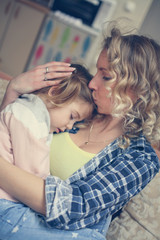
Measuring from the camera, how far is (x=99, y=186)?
1.08 metres

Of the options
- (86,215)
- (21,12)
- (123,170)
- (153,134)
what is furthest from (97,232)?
(21,12)

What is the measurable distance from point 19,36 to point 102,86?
327 centimetres

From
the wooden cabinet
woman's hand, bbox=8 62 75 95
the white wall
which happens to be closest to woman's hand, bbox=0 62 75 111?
woman's hand, bbox=8 62 75 95

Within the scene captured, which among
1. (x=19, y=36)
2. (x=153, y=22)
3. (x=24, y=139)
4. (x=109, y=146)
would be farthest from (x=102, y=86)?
(x=153, y=22)

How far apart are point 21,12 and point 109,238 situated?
136 inches

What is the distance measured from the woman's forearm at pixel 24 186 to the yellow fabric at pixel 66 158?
0.20m

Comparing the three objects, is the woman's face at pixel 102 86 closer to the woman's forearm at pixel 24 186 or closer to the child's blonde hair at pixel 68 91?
the child's blonde hair at pixel 68 91

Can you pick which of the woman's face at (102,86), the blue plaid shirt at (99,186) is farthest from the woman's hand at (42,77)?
the blue plaid shirt at (99,186)

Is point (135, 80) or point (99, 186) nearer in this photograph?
point (99, 186)

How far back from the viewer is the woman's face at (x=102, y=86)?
124 centimetres

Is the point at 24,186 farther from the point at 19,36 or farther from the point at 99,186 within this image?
the point at 19,36

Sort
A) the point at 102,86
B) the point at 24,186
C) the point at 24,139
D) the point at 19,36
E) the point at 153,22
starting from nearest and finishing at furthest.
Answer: the point at 24,186, the point at 24,139, the point at 102,86, the point at 19,36, the point at 153,22

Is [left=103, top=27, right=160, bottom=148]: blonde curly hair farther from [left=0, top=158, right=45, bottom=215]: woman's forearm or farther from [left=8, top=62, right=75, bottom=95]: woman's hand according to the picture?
[left=0, top=158, right=45, bottom=215]: woman's forearm

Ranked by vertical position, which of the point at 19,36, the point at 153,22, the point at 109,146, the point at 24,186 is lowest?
the point at 19,36
